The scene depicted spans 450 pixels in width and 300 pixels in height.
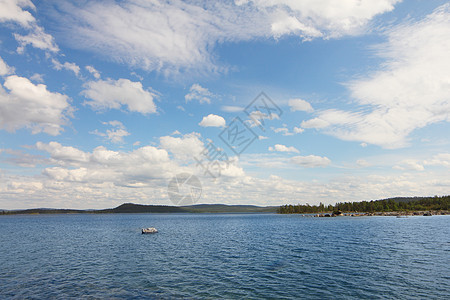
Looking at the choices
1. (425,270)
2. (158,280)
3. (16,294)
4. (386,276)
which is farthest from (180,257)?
(425,270)

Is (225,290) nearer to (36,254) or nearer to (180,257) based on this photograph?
(180,257)

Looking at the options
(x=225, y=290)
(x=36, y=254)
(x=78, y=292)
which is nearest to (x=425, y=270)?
(x=225, y=290)

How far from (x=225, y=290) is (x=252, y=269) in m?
12.2

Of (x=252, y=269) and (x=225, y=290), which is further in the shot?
(x=252, y=269)

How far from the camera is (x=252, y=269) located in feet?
145

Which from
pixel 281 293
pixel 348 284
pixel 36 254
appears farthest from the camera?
pixel 36 254

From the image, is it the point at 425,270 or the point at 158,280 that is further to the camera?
the point at 425,270

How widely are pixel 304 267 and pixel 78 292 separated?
112 ft

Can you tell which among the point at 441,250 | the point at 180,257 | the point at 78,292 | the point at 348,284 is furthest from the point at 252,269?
the point at 441,250

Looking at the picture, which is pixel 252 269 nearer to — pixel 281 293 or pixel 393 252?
pixel 281 293

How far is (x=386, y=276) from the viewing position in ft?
126

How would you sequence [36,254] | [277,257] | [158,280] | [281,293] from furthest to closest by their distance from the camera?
1. [36,254]
2. [277,257]
3. [158,280]
4. [281,293]

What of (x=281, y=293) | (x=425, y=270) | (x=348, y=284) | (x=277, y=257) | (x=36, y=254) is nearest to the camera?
(x=281, y=293)

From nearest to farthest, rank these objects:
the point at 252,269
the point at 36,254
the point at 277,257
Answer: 1. the point at 252,269
2. the point at 277,257
3. the point at 36,254
